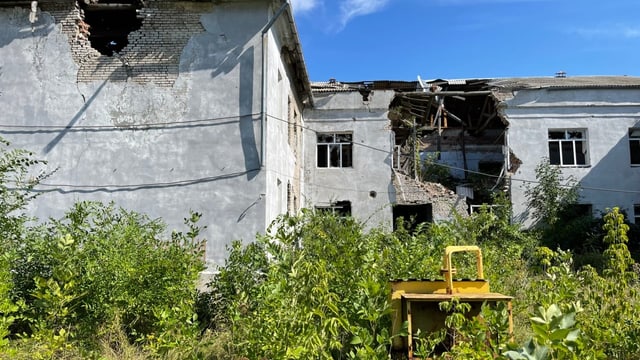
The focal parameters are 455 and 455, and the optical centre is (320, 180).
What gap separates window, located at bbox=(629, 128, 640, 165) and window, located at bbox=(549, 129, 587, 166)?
1.75 meters

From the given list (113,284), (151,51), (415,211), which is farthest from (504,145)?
(113,284)

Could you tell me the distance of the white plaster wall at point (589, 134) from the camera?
Result: 679 inches

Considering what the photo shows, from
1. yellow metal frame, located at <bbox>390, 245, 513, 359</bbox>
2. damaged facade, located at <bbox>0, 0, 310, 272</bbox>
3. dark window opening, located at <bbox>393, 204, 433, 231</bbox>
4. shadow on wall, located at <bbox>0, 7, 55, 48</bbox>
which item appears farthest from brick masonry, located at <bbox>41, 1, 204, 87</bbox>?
dark window opening, located at <bbox>393, 204, 433, 231</bbox>

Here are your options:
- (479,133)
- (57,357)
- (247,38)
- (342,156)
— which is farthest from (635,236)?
(57,357)

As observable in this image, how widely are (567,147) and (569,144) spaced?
0.14m

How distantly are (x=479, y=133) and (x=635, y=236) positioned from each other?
7.88 metres

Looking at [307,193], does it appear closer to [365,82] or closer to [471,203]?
[365,82]

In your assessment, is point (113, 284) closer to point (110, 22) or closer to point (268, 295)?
point (268, 295)

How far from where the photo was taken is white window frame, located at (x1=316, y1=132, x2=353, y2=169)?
1717cm

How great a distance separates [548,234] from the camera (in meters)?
16.4

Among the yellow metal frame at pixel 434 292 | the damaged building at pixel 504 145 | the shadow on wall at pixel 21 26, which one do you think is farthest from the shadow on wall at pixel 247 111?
the damaged building at pixel 504 145

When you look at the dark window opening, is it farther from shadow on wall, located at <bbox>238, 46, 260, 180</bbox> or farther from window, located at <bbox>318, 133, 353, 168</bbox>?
shadow on wall, located at <bbox>238, 46, 260, 180</bbox>

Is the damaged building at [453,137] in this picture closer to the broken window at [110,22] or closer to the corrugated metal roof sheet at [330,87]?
the corrugated metal roof sheet at [330,87]

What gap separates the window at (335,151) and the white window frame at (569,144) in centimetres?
789
